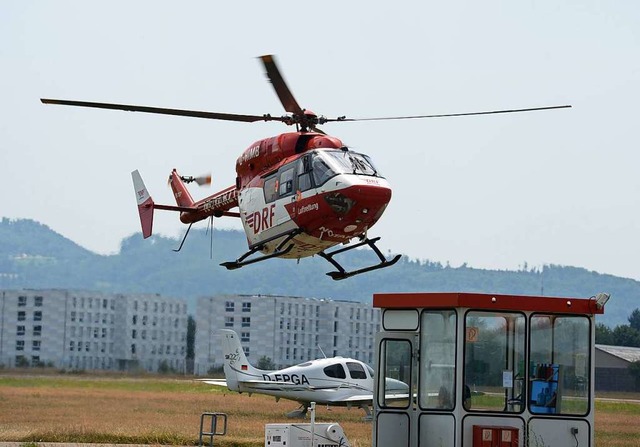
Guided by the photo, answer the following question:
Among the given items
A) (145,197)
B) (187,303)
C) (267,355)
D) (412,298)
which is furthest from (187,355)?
(412,298)

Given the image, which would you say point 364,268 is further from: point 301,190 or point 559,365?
point 559,365

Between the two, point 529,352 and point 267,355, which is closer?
point 529,352

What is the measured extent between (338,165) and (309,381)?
18.8 metres

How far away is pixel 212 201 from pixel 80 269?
9211 centimetres

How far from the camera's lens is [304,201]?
19391 mm

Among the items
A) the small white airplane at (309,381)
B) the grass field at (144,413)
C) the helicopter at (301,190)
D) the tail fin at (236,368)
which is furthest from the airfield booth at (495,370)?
the tail fin at (236,368)

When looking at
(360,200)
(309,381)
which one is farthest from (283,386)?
(360,200)

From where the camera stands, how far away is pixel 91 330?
72938 millimetres

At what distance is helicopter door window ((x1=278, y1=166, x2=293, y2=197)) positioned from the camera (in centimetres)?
1991

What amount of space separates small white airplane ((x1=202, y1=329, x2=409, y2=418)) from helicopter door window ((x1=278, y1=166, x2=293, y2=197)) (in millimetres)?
17436

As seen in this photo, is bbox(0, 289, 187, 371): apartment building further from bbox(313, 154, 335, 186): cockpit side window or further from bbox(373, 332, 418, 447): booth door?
bbox(373, 332, 418, 447): booth door

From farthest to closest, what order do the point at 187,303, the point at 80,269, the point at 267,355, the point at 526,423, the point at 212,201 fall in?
the point at 80,269
the point at 267,355
the point at 187,303
the point at 212,201
the point at 526,423

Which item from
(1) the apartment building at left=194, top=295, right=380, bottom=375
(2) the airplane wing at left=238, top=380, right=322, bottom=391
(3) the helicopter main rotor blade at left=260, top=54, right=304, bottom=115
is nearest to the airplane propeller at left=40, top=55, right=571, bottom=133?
(3) the helicopter main rotor blade at left=260, top=54, right=304, bottom=115

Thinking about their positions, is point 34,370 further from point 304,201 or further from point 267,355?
point 304,201
